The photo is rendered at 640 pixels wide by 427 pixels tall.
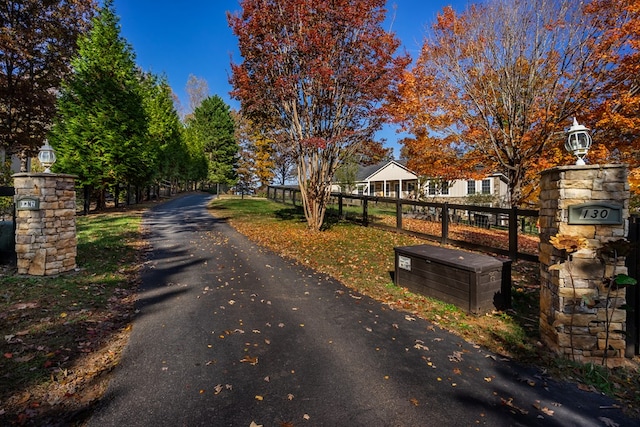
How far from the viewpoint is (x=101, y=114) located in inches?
621

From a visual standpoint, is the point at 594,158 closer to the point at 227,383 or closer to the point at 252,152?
the point at 227,383

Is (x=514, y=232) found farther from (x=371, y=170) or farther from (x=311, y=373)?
(x=371, y=170)

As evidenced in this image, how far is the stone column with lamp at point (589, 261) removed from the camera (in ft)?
11.7

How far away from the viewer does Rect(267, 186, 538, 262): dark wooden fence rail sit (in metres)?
7.65

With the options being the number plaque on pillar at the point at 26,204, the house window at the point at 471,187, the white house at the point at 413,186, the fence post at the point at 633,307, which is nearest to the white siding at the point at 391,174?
the white house at the point at 413,186

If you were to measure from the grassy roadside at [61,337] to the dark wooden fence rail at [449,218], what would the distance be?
8.16 metres

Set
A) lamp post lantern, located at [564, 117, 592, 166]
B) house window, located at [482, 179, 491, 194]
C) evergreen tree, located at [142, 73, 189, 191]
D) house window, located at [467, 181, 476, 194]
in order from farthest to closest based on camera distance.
Result: house window, located at [467, 181, 476, 194], house window, located at [482, 179, 491, 194], evergreen tree, located at [142, 73, 189, 191], lamp post lantern, located at [564, 117, 592, 166]

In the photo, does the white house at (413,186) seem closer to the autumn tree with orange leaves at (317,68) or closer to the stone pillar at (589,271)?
the autumn tree with orange leaves at (317,68)

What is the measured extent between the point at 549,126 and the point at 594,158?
1.59 m

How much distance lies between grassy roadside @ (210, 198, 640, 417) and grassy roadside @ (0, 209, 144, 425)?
13.4ft

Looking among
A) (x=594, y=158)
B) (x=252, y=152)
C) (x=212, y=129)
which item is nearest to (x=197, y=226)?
(x=594, y=158)

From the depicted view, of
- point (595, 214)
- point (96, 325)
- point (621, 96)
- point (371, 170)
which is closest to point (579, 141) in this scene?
point (595, 214)

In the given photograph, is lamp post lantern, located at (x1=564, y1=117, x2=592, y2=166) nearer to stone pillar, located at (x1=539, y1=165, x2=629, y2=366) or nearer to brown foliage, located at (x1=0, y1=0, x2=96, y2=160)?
stone pillar, located at (x1=539, y1=165, x2=629, y2=366)

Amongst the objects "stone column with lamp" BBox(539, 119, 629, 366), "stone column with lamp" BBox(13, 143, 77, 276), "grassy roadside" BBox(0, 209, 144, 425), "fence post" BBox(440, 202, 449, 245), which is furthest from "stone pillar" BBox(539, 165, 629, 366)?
"stone column with lamp" BBox(13, 143, 77, 276)
